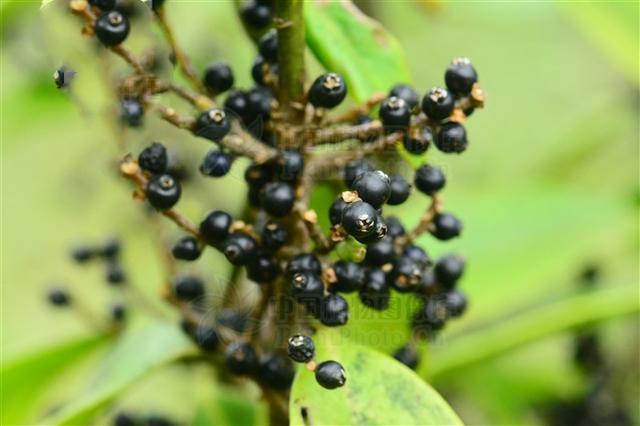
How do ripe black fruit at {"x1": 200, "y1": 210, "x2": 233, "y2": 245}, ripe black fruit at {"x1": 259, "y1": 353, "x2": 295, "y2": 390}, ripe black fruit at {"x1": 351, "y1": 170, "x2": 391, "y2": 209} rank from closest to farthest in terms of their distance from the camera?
1. ripe black fruit at {"x1": 351, "y1": 170, "x2": 391, "y2": 209}
2. ripe black fruit at {"x1": 200, "y1": 210, "x2": 233, "y2": 245}
3. ripe black fruit at {"x1": 259, "y1": 353, "x2": 295, "y2": 390}

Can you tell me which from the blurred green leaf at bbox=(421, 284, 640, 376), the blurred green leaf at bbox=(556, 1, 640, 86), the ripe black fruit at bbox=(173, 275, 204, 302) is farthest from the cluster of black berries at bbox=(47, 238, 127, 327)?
the blurred green leaf at bbox=(556, 1, 640, 86)

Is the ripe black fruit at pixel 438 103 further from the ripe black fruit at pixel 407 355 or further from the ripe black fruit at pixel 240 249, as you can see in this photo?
the ripe black fruit at pixel 407 355

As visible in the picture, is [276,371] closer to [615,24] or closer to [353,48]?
[353,48]

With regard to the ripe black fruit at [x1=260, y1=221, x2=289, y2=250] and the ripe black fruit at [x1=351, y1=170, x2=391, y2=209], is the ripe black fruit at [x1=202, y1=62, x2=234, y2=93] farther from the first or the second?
the ripe black fruit at [x1=351, y1=170, x2=391, y2=209]

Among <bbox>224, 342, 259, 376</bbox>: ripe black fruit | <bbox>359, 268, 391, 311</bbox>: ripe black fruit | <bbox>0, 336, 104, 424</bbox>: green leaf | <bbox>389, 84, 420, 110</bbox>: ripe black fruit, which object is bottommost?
<bbox>0, 336, 104, 424</bbox>: green leaf

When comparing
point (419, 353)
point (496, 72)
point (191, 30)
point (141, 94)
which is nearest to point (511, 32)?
point (496, 72)

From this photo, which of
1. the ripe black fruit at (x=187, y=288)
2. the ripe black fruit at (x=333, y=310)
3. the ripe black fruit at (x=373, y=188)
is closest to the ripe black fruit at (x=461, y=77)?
the ripe black fruit at (x=373, y=188)

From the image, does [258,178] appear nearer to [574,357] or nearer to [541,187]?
[541,187]
